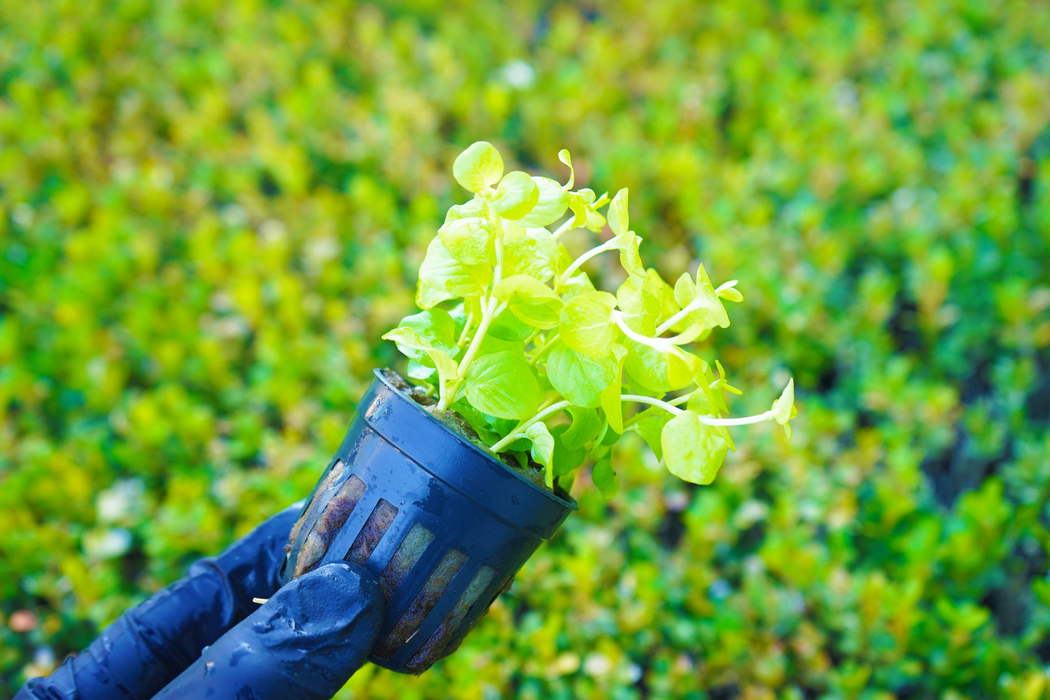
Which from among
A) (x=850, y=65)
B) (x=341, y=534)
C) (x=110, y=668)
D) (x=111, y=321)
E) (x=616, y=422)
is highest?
(x=850, y=65)

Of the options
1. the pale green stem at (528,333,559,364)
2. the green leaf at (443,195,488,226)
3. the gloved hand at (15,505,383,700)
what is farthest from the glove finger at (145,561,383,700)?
the green leaf at (443,195,488,226)

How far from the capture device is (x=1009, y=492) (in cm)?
152

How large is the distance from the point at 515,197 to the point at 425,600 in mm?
455

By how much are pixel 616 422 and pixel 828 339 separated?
117 cm

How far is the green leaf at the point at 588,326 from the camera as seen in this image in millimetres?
663

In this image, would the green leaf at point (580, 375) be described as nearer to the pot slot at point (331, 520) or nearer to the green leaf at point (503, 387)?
the green leaf at point (503, 387)

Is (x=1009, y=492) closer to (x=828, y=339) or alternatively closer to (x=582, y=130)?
(x=828, y=339)

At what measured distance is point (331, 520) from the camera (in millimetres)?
770

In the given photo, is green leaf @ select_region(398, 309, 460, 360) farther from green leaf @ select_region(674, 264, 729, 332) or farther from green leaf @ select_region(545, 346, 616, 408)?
green leaf @ select_region(674, 264, 729, 332)

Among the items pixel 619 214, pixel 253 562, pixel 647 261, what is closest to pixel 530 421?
pixel 619 214

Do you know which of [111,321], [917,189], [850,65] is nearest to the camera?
[111,321]

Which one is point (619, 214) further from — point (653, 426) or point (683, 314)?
point (653, 426)

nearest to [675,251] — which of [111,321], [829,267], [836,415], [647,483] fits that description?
[829,267]

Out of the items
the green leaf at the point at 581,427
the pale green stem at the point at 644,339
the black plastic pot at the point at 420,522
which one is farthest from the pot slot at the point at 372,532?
the pale green stem at the point at 644,339
